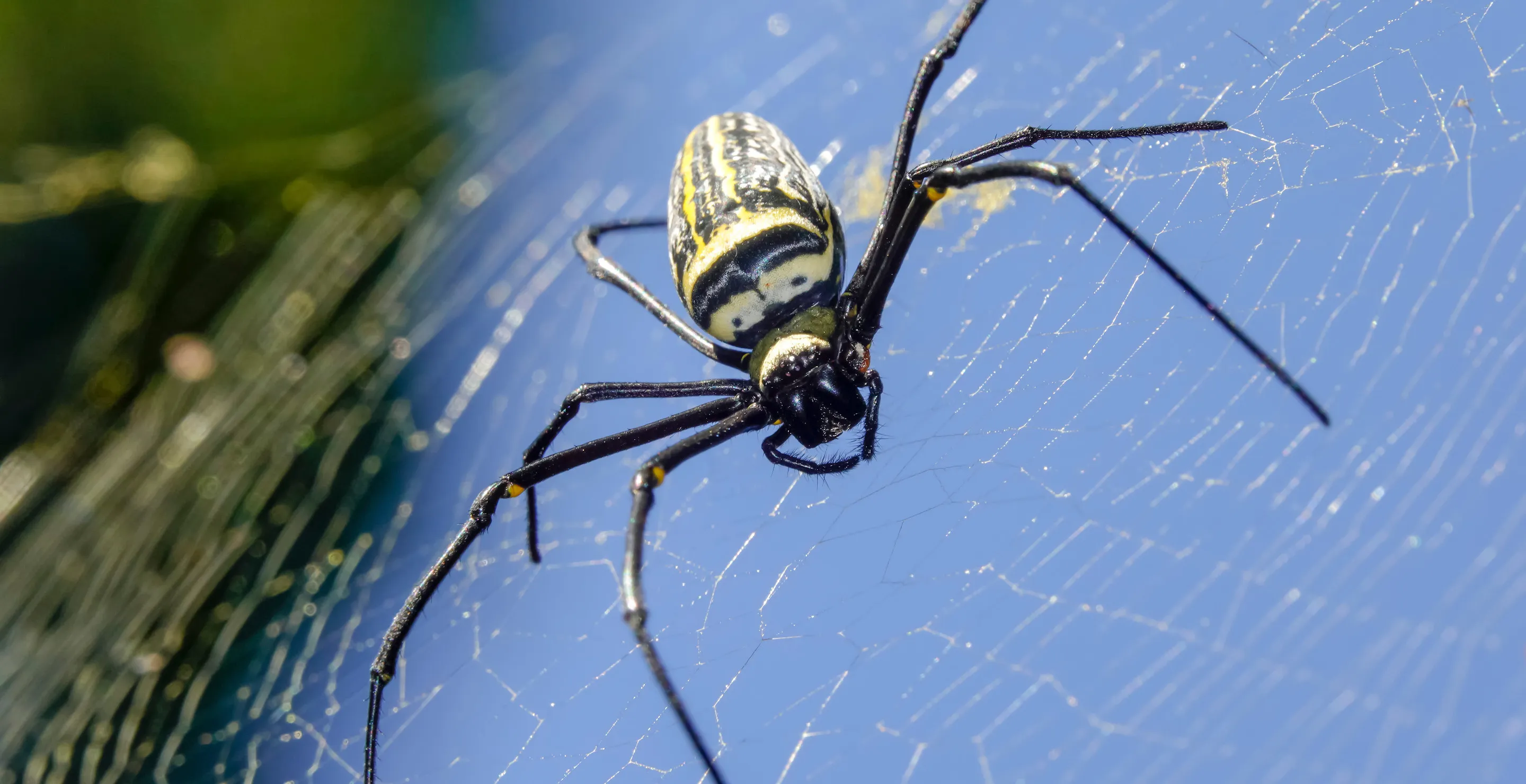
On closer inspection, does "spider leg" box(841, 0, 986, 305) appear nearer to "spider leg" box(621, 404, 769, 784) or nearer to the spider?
the spider

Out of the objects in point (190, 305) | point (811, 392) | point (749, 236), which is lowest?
point (811, 392)

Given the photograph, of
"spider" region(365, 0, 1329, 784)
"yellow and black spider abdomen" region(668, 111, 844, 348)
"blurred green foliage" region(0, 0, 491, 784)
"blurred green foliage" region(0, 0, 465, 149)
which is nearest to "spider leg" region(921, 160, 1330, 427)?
"spider" region(365, 0, 1329, 784)

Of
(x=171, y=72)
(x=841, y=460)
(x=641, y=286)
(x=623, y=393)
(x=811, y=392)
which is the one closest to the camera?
(x=841, y=460)

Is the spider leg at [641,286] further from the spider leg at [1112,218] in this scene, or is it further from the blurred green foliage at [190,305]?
the blurred green foliage at [190,305]

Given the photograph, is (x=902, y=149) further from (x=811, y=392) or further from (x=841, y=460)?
(x=841, y=460)

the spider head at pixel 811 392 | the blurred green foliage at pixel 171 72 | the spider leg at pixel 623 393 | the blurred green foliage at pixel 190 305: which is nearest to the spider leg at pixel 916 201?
the spider head at pixel 811 392

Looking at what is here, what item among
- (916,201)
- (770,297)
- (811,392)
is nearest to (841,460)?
(811,392)
